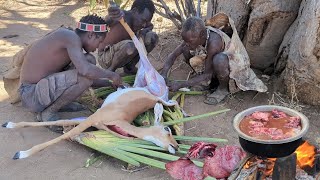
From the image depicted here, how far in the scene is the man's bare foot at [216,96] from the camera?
4.36 metres

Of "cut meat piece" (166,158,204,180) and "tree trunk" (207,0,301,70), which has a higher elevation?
"tree trunk" (207,0,301,70)

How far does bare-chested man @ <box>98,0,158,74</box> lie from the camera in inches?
171

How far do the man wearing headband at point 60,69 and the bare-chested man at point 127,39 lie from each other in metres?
0.44

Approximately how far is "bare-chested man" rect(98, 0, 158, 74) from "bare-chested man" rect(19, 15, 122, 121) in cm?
44

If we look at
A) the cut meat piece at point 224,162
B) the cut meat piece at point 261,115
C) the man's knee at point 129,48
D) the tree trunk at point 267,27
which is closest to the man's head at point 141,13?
the man's knee at point 129,48

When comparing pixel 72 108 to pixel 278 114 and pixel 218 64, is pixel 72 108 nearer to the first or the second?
pixel 218 64

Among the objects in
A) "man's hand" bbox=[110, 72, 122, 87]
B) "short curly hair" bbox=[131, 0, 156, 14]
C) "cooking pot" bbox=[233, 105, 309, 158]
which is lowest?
"man's hand" bbox=[110, 72, 122, 87]

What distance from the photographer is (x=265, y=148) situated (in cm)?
236

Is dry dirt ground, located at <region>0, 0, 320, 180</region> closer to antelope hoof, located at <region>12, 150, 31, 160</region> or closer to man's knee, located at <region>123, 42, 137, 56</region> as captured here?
antelope hoof, located at <region>12, 150, 31, 160</region>

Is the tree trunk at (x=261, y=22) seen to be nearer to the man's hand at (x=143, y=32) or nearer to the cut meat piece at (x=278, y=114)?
the man's hand at (x=143, y=32)

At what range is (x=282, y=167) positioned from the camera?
8.11ft

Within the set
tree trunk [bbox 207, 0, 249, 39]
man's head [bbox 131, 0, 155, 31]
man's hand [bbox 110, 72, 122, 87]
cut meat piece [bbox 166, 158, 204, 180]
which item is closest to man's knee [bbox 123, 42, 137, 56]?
man's head [bbox 131, 0, 155, 31]

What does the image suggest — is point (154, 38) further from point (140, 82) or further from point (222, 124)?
point (222, 124)

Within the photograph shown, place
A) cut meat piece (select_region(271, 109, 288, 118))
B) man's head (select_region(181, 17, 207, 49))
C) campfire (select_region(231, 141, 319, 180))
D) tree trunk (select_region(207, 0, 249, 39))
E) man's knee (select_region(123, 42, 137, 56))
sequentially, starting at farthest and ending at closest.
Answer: tree trunk (select_region(207, 0, 249, 39)) < man's knee (select_region(123, 42, 137, 56)) < man's head (select_region(181, 17, 207, 49)) < cut meat piece (select_region(271, 109, 288, 118)) < campfire (select_region(231, 141, 319, 180))
